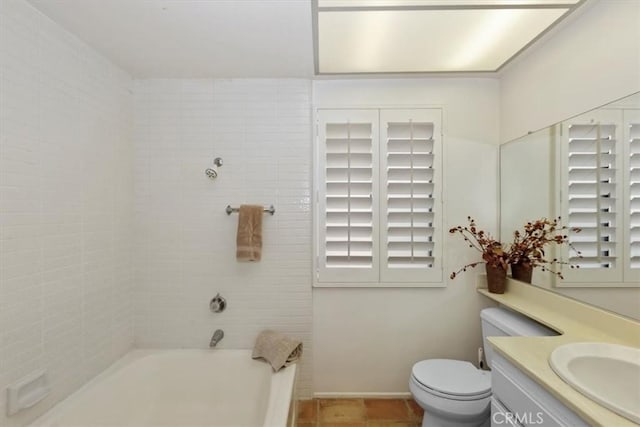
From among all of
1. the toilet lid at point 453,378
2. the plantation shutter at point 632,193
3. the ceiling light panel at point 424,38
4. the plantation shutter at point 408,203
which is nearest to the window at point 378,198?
the plantation shutter at point 408,203

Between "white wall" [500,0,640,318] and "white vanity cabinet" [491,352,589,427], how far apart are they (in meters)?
0.56

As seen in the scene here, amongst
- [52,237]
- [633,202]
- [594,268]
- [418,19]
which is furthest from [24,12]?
[594,268]

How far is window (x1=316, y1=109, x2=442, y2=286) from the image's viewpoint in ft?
6.23

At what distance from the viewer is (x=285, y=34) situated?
1.45m

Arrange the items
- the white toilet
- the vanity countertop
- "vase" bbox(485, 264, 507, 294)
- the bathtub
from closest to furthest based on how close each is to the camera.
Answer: the vanity countertop
the white toilet
the bathtub
"vase" bbox(485, 264, 507, 294)

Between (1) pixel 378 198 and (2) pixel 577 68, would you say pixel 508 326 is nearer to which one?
(1) pixel 378 198

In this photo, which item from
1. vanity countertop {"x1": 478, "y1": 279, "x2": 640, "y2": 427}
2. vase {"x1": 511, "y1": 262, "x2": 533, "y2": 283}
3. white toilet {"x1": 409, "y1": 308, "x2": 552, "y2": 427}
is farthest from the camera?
vase {"x1": 511, "y1": 262, "x2": 533, "y2": 283}

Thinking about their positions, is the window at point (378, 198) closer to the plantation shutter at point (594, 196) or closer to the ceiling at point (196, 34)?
the ceiling at point (196, 34)

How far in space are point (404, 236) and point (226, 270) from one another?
1218 millimetres

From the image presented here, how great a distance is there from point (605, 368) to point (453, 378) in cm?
66

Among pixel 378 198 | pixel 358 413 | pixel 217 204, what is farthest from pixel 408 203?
pixel 358 413

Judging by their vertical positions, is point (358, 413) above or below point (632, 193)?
below

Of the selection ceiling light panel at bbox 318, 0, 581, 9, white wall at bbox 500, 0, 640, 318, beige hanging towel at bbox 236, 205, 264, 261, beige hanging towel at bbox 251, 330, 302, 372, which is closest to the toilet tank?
white wall at bbox 500, 0, 640, 318

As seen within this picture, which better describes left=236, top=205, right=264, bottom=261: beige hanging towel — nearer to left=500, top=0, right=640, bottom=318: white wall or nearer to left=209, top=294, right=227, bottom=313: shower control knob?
left=209, top=294, right=227, bottom=313: shower control knob
